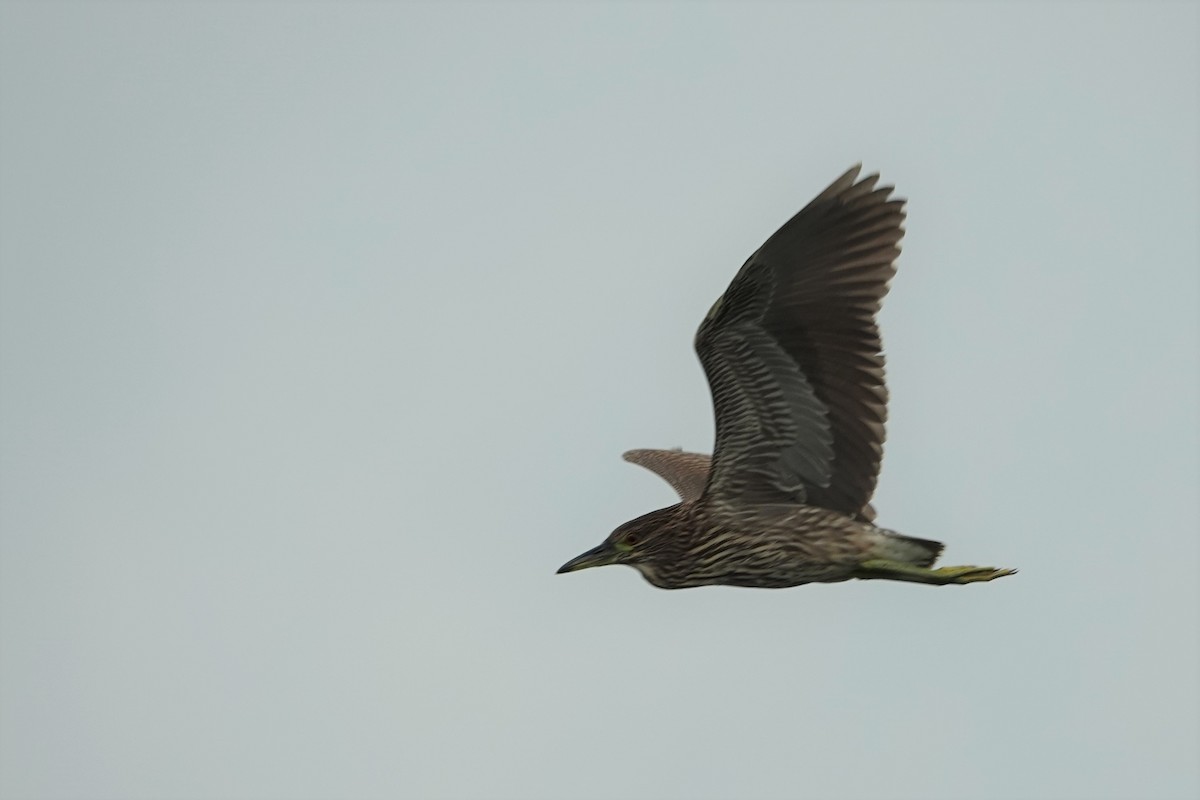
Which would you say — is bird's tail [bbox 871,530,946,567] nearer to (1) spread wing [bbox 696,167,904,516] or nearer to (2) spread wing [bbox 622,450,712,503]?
(1) spread wing [bbox 696,167,904,516]

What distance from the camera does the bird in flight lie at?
13.5 meters

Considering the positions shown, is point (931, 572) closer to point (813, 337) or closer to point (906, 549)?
point (906, 549)

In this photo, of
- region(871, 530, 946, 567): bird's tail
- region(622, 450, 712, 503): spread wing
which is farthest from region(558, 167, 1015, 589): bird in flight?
region(622, 450, 712, 503): spread wing

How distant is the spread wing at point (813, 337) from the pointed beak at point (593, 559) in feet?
4.21

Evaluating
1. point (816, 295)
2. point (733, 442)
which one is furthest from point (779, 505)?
point (816, 295)

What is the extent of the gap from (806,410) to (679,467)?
4.12m

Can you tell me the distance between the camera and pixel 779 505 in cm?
1377

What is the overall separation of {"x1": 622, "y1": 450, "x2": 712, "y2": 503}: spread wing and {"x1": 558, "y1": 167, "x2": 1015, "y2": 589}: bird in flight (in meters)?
2.57

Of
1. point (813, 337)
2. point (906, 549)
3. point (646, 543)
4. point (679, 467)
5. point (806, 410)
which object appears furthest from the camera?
point (679, 467)

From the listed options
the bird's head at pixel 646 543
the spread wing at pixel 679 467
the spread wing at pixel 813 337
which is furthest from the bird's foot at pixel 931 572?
the spread wing at pixel 679 467

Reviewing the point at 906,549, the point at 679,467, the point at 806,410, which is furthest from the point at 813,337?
the point at 679,467

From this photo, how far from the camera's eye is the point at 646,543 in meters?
14.0

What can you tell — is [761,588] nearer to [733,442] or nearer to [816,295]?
[733,442]

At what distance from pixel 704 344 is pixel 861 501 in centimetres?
164
